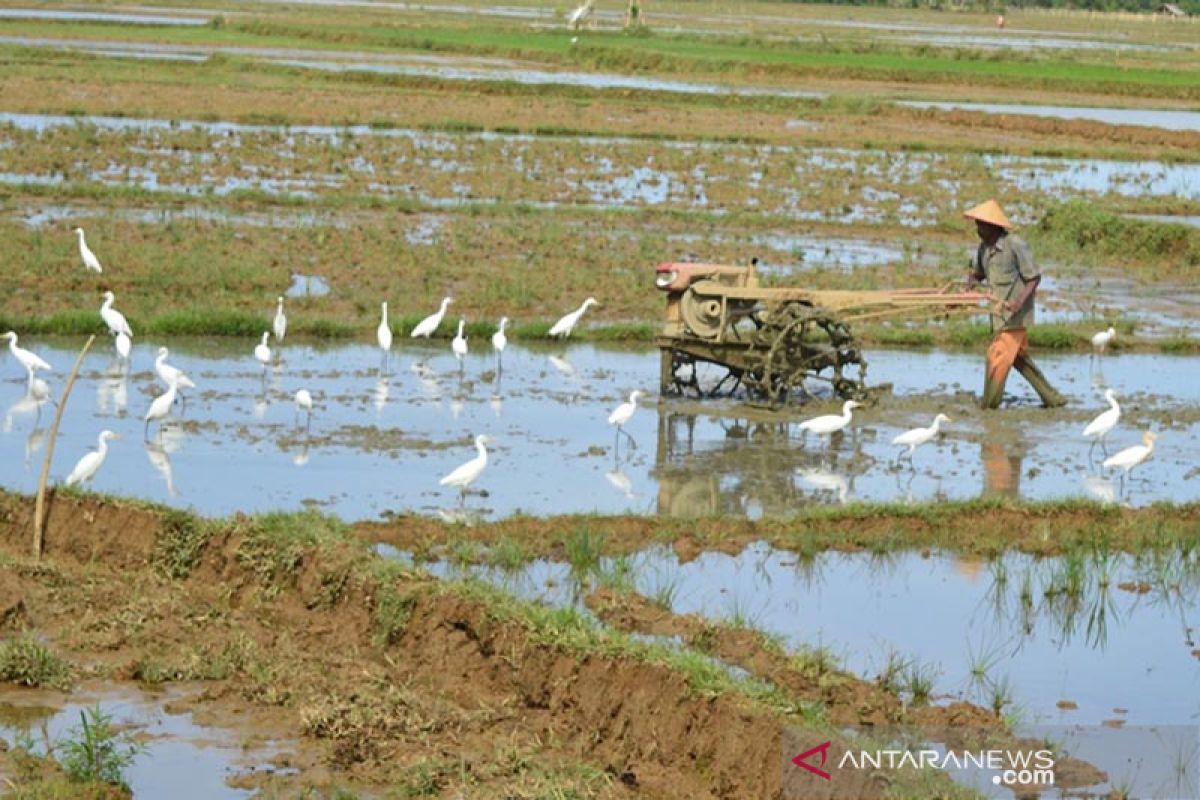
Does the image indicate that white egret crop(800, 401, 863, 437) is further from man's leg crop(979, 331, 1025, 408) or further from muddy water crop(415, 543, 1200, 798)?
muddy water crop(415, 543, 1200, 798)

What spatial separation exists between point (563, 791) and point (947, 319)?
1239cm

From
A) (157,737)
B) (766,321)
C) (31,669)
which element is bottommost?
(157,737)

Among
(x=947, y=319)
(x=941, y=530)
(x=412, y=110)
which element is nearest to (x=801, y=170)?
(x=412, y=110)

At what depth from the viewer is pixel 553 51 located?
173 ft

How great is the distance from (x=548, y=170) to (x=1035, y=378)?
1443 centimetres

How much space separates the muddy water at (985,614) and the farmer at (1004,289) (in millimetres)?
3731

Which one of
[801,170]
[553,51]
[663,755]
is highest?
[553,51]

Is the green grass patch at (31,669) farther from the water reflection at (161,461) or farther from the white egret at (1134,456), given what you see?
the white egret at (1134,456)

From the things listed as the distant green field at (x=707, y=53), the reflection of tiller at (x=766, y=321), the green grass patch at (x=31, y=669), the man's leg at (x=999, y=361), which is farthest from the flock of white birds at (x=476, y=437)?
the distant green field at (x=707, y=53)

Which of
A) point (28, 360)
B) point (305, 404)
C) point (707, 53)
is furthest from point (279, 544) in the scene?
point (707, 53)

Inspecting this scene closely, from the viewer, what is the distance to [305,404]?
12836mm

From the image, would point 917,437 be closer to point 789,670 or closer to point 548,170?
point 789,670

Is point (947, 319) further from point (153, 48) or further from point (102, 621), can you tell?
point (153, 48)

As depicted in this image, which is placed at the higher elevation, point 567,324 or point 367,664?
point 567,324
